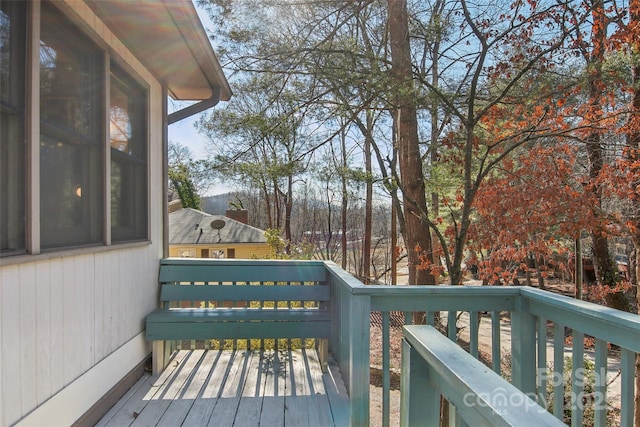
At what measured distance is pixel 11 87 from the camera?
1551mm

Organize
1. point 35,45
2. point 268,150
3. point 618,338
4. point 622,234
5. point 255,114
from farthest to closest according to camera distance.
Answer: point 268,150 < point 622,234 < point 255,114 < point 35,45 < point 618,338

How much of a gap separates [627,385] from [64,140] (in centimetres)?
283

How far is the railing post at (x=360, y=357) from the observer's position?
2043 mm

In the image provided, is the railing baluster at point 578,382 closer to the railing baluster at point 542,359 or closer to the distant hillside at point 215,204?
the railing baluster at point 542,359

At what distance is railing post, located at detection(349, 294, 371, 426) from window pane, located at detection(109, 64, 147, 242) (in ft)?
5.44

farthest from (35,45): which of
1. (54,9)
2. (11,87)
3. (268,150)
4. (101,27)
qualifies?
(268,150)

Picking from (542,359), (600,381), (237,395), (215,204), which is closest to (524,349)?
(542,359)

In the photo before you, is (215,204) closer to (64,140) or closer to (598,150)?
(598,150)

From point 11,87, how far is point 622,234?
7.63 m

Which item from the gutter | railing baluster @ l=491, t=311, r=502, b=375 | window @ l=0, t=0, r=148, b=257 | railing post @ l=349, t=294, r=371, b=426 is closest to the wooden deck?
railing post @ l=349, t=294, r=371, b=426

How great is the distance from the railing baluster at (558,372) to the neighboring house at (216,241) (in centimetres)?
1051

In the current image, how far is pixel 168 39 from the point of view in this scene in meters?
2.58

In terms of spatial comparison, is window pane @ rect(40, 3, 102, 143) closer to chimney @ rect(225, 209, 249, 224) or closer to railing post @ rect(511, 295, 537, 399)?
railing post @ rect(511, 295, 537, 399)

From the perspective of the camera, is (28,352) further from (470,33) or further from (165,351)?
(470,33)
